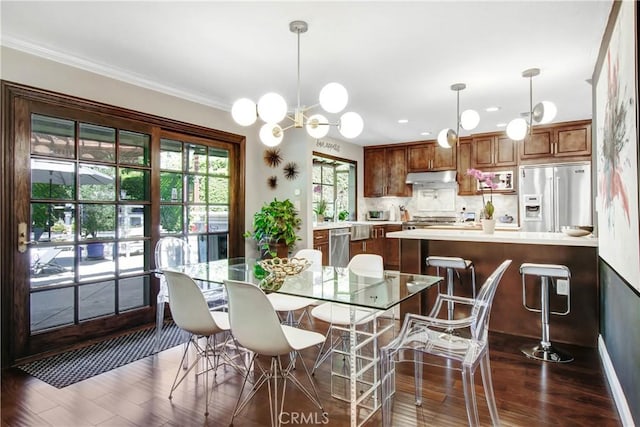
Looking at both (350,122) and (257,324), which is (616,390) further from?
(350,122)

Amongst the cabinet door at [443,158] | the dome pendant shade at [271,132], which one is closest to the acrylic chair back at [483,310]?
the dome pendant shade at [271,132]

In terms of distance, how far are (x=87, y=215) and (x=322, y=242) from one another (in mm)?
3075

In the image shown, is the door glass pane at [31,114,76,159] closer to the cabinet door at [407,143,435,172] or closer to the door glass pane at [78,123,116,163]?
the door glass pane at [78,123,116,163]

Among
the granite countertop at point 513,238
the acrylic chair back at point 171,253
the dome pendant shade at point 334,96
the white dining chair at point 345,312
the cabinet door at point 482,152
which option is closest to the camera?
the dome pendant shade at point 334,96

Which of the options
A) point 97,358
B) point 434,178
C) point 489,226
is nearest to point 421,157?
point 434,178

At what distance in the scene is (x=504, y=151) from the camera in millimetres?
6062

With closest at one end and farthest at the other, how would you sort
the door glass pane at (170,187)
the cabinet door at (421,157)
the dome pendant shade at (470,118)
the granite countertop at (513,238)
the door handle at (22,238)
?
the door handle at (22,238) < the granite countertop at (513,238) < the dome pendant shade at (470,118) < the door glass pane at (170,187) < the cabinet door at (421,157)

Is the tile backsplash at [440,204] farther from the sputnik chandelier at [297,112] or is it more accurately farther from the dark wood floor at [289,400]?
the sputnik chandelier at [297,112]

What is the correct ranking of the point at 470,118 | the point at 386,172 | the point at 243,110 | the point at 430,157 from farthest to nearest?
the point at 386,172
the point at 430,157
the point at 470,118
the point at 243,110

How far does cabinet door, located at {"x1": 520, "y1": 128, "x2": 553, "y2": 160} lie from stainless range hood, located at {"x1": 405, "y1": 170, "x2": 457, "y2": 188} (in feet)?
3.77

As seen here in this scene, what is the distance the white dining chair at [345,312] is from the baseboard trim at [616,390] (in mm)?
1423

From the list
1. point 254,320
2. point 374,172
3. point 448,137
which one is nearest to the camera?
point 254,320

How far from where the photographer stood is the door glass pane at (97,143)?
3301 mm

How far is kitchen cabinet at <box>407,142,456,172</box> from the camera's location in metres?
6.62
